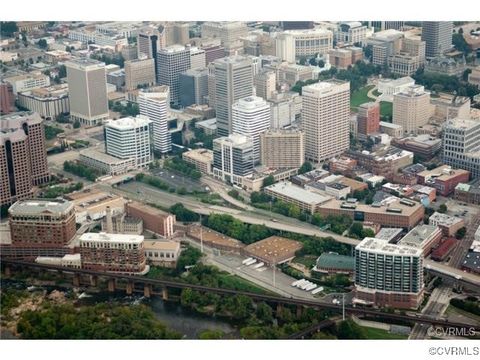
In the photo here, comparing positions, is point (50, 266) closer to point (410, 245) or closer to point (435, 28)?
point (410, 245)

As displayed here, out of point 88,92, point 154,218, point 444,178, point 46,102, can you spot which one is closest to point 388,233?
point 444,178

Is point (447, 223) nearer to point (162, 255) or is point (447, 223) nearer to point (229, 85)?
point (162, 255)

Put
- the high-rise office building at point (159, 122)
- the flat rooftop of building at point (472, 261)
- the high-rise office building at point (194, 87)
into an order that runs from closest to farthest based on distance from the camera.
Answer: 1. the flat rooftop of building at point (472, 261)
2. the high-rise office building at point (159, 122)
3. the high-rise office building at point (194, 87)

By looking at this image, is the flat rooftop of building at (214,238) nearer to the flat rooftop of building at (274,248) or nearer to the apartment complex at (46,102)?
the flat rooftop of building at (274,248)

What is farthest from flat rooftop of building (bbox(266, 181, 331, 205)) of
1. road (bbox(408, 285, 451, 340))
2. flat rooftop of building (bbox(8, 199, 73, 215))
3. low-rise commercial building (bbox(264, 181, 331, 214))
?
flat rooftop of building (bbox(8, 199, 73, 215))

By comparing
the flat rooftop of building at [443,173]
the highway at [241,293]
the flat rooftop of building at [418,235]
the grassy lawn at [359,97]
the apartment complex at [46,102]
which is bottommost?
the highway at [241,293]

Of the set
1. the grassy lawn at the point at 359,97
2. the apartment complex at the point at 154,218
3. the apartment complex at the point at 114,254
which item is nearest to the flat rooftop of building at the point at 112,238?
the apartment complex at the point at 114,254
